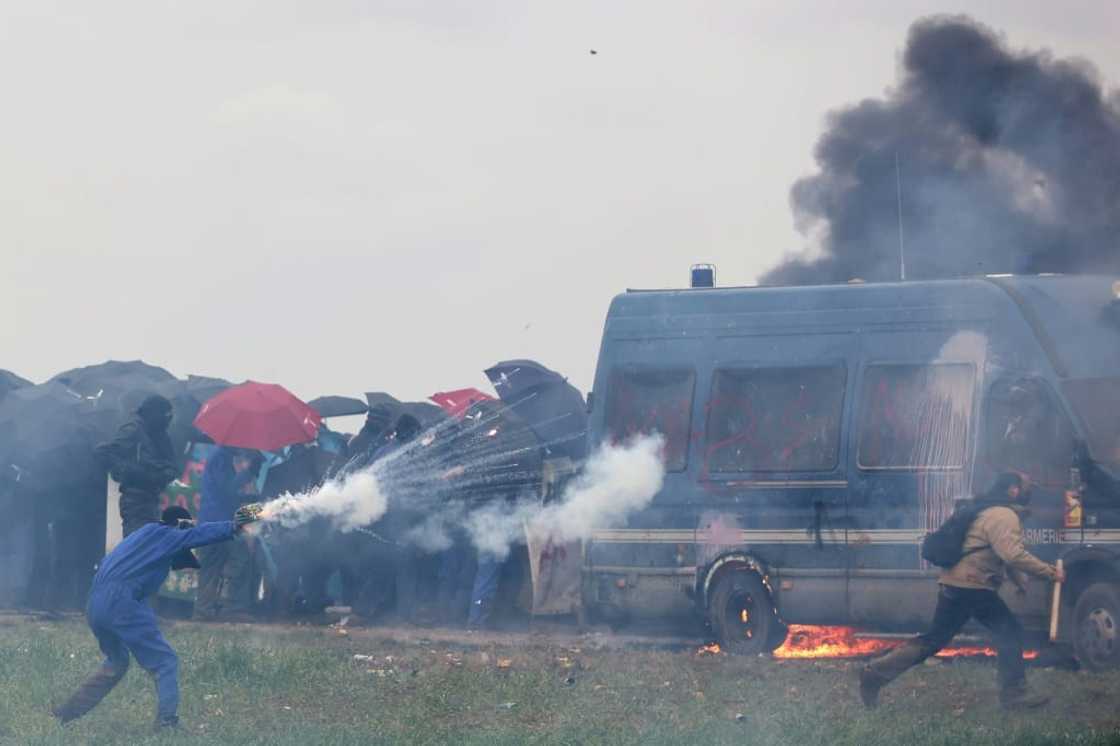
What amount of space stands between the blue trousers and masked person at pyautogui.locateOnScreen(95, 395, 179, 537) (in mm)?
4804

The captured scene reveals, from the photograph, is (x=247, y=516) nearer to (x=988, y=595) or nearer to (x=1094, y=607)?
(x=988, y=595)

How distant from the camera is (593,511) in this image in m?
14.9

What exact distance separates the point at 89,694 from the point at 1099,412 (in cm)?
771

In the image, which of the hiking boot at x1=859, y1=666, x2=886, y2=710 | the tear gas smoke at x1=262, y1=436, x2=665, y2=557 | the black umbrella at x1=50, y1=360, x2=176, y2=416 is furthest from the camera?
the black umbrella at x1=50, y1=360, x2=176, y2=416

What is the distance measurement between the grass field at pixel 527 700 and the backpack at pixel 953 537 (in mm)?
985

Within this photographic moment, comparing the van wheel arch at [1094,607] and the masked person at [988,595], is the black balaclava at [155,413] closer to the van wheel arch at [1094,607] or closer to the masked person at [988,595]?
the masked person at [988,595]

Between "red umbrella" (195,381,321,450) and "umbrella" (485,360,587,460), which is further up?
"umbrella" (485,360,587,460)

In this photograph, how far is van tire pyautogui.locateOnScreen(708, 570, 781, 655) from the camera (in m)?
14.4

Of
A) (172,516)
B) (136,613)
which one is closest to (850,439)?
(172,516)

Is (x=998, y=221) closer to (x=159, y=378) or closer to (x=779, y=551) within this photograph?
(x=779, y=551)

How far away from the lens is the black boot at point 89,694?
1084 cm

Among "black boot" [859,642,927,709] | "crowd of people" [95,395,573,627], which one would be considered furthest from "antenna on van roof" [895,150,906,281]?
"black boot" [859,642,927,709]

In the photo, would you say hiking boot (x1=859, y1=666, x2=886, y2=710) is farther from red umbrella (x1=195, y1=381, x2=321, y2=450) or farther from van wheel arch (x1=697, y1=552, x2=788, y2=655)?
red umbrella (x1=195, y1=381, x2=321, y2=450)

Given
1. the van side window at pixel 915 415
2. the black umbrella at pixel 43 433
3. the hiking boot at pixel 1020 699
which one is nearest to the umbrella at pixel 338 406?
the black umbrella at pixel 43 433
